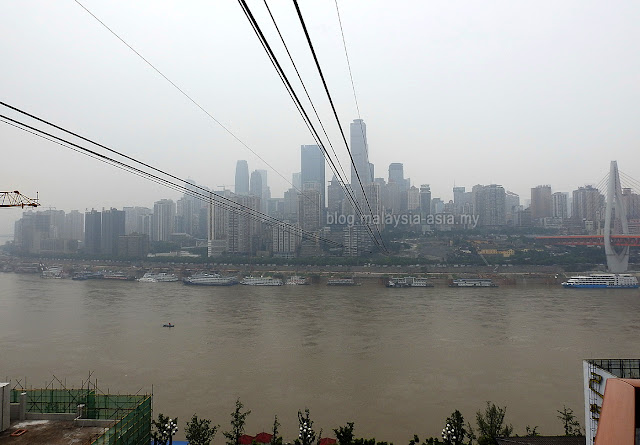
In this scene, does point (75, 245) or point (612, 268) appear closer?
point (612, 268)

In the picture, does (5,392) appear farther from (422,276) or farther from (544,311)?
(422,276)

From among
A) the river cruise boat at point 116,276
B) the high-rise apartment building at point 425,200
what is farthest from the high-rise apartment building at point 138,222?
the high-rise apartment building at point 425,200

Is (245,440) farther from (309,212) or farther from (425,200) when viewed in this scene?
(425,200)

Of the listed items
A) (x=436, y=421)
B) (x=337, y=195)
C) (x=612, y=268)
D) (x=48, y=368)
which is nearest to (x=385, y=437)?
(x=436, y=421)

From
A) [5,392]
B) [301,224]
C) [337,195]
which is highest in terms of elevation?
[337,195]

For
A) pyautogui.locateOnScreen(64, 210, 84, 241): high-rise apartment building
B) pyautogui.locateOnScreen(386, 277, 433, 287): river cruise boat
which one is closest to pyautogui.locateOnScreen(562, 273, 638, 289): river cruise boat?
pyautogui.locateOnScreen(386, 277, 433, 287): river cruise boat

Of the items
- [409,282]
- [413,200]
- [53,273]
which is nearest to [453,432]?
[409,282]

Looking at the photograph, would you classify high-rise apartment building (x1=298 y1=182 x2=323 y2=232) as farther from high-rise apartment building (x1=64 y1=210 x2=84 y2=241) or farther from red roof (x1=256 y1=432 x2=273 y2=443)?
red roof (x1=256 y1=432 x2=273 y2=443)
